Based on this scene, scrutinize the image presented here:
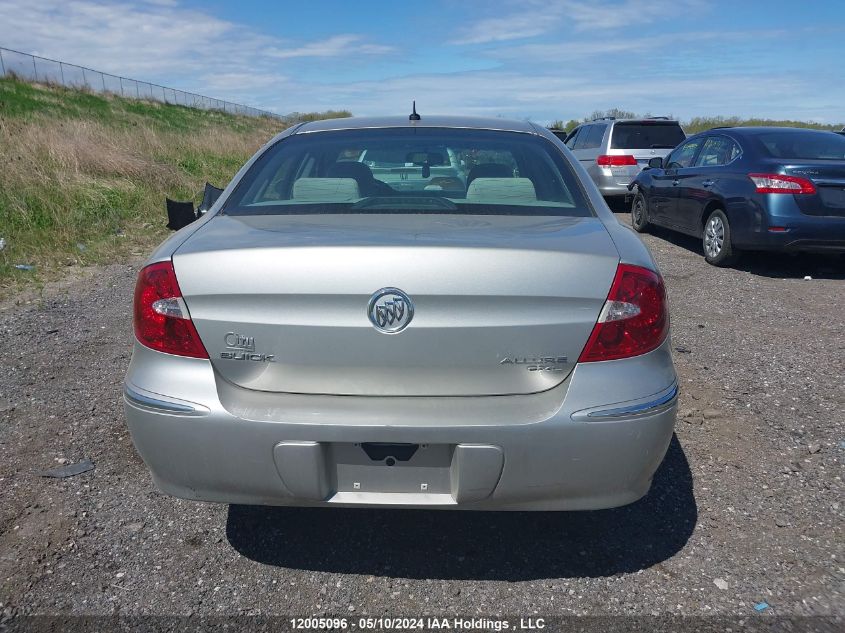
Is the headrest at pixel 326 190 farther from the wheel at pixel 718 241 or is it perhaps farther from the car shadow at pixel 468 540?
the wheel at pixel 718 241

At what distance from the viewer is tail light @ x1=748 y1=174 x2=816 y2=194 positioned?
7.07 meters

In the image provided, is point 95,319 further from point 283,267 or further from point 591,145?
point 591,145

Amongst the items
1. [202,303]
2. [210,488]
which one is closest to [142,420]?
[210,488]

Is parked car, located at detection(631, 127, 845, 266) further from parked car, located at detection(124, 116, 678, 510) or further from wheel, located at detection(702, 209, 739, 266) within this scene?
parked car, located at detection(124, 116, 678, 510)

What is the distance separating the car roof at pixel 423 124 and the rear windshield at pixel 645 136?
9.41 metres

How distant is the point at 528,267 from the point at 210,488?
4.06ft

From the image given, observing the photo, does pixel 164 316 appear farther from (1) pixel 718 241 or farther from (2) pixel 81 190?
(2) pixel 81 190

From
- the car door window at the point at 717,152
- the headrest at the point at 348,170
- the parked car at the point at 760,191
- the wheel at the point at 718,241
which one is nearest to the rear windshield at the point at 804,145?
the parked car at the point at 760,191

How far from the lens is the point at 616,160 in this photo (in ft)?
40.8

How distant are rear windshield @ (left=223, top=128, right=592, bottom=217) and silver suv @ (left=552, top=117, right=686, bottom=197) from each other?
31.2 ft

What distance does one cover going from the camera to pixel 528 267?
84.2 inches

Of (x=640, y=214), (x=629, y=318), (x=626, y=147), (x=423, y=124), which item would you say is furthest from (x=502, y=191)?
(x=626, y=147)

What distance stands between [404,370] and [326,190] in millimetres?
1184

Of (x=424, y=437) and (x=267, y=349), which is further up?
(x=267, y=349)
